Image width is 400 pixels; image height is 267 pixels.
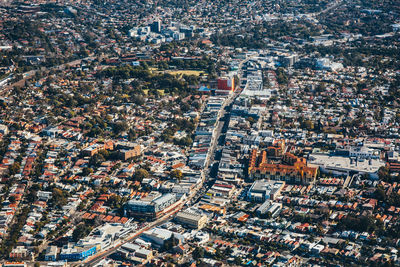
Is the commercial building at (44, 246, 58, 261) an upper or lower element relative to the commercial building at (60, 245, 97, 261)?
lower

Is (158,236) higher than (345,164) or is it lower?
lower

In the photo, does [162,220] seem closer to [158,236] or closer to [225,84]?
[158,236]

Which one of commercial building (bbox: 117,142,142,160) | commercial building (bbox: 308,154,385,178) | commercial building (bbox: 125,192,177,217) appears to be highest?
commercial building (bbox: 308,154,385,178)

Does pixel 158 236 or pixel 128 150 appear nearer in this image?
pixel 158 236

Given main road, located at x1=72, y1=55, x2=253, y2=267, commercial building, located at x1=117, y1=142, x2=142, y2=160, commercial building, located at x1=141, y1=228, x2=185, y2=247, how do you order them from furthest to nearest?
1. commercial building, located at x1=117, y1=142, x2=142, y2=160
2. commercial building, located at x1=141, y1=228, x2=185, y2=247
3. main road, located at x1=72, y1=55, x2=253, y2=267

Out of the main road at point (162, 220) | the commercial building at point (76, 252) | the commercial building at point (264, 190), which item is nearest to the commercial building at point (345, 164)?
the commercial building at point (264, 190)

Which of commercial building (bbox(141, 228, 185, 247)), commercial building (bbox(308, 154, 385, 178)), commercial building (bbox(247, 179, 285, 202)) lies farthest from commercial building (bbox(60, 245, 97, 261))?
commercial building (bbox(308, 154, 385, 178))

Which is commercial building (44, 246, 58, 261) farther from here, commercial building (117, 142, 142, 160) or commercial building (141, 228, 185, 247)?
commercial building (117, 142, 142, 160)

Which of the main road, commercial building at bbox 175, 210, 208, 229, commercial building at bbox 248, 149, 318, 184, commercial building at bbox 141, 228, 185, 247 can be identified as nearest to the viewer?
the main road

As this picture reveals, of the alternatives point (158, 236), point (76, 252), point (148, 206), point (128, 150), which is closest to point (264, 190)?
point (148, 206)

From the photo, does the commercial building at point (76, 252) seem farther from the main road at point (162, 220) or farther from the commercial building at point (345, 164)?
the commercial building at point (345, 164)
